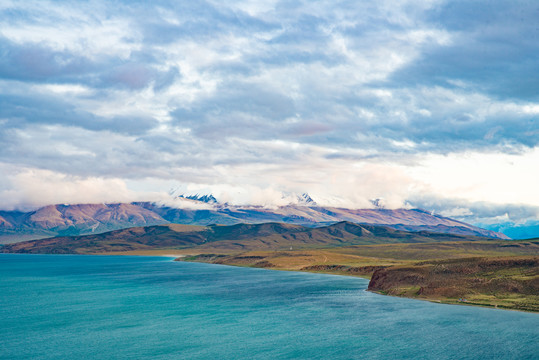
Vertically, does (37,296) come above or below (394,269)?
below

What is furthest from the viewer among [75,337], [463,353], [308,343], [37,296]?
[37,296]

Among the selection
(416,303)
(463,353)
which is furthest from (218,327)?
(416,303)

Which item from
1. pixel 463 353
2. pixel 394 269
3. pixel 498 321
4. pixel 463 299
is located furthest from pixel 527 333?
pixel 394 269

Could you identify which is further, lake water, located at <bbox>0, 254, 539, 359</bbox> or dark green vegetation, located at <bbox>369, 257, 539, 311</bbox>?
dark green vegetation, located at <bbox>369, 257, 539, 311</bbox>

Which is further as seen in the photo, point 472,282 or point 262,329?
point 472,282

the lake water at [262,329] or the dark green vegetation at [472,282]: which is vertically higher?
the dark green vegetation at [472,282]

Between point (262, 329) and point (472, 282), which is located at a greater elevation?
point (472, 282)

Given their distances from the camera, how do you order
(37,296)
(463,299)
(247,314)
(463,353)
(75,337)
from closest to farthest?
(463,353)
(75,337)
(247,314)
(463,299)
(37,296)

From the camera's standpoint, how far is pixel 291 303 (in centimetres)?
15125

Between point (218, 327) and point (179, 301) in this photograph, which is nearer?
point (218, 327)

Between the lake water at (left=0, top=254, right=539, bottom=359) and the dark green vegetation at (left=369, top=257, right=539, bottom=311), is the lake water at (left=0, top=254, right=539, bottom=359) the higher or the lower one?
the lower one

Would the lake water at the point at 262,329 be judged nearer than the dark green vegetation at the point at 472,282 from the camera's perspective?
Yes

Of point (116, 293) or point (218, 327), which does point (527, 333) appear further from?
point (116, 293)

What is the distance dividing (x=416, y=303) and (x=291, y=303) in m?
39.9
